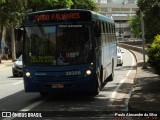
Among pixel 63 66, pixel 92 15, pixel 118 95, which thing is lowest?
pixel 118 95

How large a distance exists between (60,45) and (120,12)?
15966cm

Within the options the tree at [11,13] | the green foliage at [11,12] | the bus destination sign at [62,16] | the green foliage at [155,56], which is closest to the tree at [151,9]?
the green foliage at [155,56]

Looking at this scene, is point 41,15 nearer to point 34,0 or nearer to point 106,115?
point 106,115

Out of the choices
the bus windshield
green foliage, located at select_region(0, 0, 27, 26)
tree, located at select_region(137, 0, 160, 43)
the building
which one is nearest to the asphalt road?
the bus windshield

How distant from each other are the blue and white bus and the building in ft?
506

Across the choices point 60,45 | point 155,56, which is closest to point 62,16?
point 60,45

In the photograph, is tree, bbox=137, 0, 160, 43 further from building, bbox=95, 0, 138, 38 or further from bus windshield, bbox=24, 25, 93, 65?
building, bbox=95, 0, 138, 38

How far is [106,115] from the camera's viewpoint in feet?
38.2

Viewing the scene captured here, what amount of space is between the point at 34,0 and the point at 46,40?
37.4m

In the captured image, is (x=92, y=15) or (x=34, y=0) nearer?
(x=92, y=15)

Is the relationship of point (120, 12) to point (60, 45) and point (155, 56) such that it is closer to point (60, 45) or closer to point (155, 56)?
point (155, 56)

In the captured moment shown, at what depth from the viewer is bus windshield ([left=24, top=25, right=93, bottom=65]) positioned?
14.3m

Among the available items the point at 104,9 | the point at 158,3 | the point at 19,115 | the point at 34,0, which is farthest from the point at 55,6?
the point at 104,9

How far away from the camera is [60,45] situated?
1437cm
